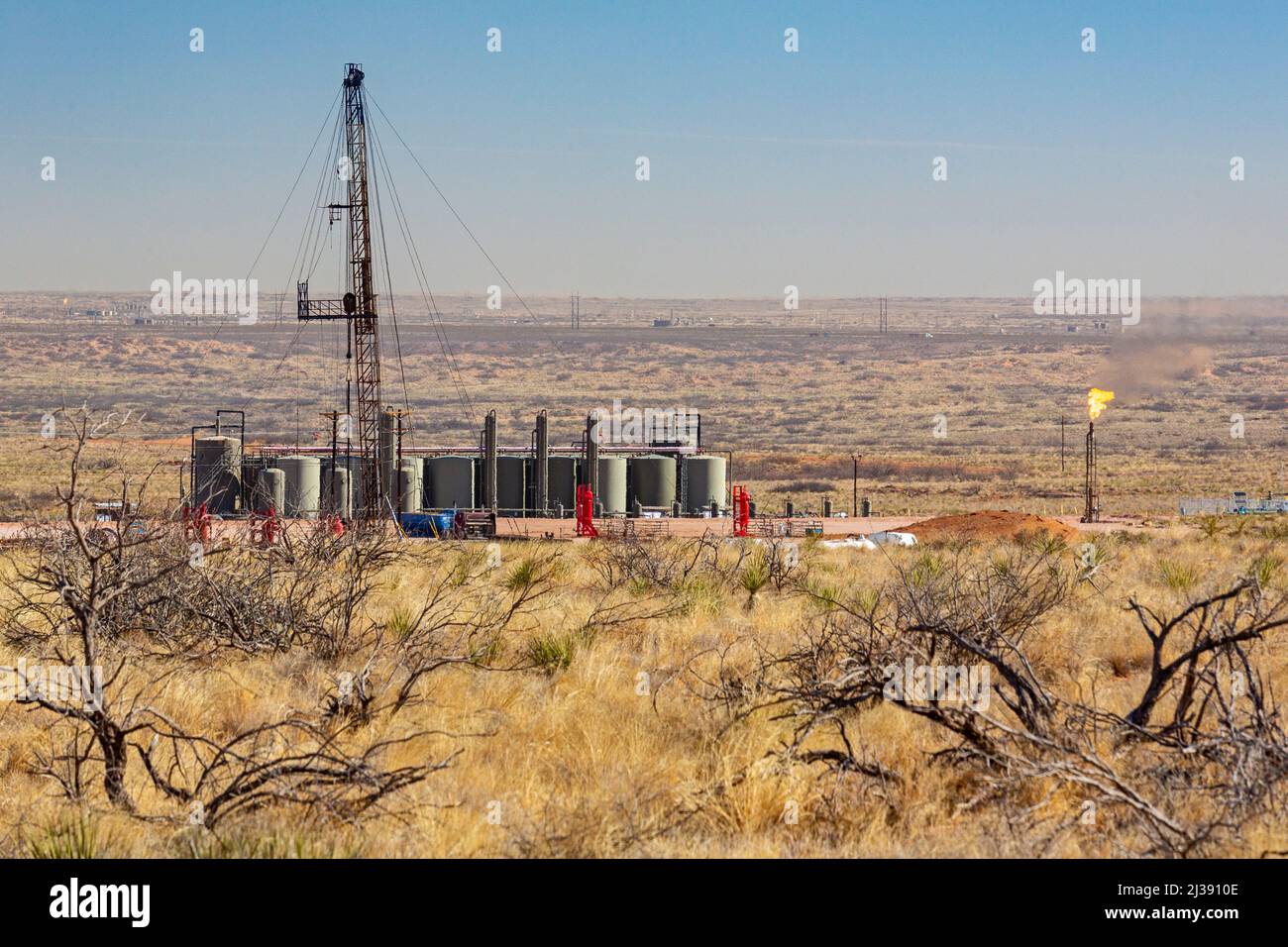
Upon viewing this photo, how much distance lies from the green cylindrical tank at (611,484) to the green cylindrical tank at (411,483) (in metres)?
6.68

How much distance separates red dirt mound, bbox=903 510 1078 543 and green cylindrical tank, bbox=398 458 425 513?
18046mm

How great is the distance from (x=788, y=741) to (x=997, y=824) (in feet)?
6.25

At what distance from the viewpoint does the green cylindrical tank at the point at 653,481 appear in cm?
4872

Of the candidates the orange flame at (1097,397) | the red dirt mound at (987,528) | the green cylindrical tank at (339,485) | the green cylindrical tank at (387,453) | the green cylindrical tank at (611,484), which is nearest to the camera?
the red dirt mound at (987,528)

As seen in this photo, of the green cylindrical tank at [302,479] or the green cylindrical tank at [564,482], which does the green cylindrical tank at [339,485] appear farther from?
the green cylindrical tank at [564,482]

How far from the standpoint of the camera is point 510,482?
158 feet

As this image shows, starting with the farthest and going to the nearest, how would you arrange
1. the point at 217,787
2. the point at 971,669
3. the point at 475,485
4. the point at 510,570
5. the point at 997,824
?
the point at 475,485, the point at 510,570, the point at 971,669, the point at 217,787, the point at 997,824

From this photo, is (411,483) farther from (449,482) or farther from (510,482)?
(510,482)

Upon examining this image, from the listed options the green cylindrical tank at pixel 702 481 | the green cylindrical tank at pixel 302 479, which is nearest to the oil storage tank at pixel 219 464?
the green cylindrical tank at pixel 302 479

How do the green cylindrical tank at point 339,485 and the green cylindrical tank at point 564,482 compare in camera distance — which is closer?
the green cylindrical tank at point 339,485

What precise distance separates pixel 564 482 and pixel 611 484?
181 cm

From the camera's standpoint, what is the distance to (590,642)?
39.8 feet
